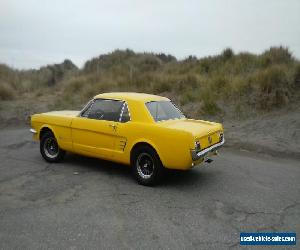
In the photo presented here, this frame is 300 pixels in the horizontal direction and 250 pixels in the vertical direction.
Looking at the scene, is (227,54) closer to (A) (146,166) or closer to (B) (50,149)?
(B) (50,149)

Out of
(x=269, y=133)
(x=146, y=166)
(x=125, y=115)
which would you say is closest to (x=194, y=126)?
(x=146, y=166)

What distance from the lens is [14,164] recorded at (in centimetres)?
842

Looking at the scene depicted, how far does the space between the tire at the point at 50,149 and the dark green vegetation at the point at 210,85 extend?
22.1 ft

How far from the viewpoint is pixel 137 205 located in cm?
584

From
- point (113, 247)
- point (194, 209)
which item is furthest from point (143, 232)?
point (194, 209)

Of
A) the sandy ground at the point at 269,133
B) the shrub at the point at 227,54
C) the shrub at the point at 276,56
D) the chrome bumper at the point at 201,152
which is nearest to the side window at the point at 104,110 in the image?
the chrome bumper at the point at 201,152

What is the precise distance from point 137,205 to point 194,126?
1911 mm

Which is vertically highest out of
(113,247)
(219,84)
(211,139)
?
(219,84)

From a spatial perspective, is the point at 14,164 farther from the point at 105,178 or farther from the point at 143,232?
the point at 143,232

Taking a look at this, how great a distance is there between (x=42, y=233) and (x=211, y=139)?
11.6 feet

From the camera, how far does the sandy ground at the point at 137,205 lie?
470cm

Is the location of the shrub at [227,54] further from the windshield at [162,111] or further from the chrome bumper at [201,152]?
the chrome bumper at [201,152]

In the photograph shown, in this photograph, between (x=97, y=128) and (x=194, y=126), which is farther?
(x=97, y=128)

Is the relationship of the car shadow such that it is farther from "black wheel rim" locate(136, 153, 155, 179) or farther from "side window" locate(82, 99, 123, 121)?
"side window" locate(82, 99, 123, 121)
